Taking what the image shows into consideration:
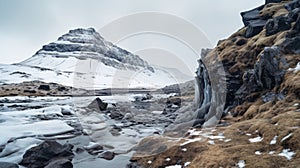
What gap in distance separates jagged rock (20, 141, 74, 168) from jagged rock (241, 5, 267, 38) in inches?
2136

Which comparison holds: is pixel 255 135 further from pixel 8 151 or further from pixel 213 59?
pixel 213 59

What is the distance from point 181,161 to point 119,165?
6675 millimetres

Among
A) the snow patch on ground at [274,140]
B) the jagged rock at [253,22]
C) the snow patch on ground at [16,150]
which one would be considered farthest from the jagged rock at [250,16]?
the snow patch on ground at [16,150]

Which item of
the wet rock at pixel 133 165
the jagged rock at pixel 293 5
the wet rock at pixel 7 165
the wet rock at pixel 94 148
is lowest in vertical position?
the wet rock at pixel 133 165

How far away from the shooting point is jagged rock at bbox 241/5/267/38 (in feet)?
210

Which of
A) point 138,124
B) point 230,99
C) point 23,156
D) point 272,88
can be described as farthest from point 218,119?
point 23,156

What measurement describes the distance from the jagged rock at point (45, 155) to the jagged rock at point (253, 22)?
5424 centimetres

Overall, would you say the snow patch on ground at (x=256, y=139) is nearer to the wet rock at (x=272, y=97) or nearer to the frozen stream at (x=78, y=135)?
the wet rock at (x=272, y=97)

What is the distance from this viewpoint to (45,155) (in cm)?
2644

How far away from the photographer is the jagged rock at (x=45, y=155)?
25.2 meters

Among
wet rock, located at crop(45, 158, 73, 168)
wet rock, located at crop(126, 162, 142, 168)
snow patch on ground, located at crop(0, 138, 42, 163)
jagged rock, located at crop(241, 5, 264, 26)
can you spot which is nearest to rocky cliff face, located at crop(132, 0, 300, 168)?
wet rock, located at crop(126, 162, 142, 168)

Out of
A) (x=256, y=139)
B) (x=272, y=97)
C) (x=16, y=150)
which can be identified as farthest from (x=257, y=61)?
(x=16, y=150)

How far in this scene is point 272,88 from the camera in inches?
1496

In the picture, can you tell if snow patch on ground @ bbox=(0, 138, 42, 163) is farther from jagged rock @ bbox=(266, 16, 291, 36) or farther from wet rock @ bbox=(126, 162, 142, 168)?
jagged rock @ bbox=(266, 16, 291, 36)
